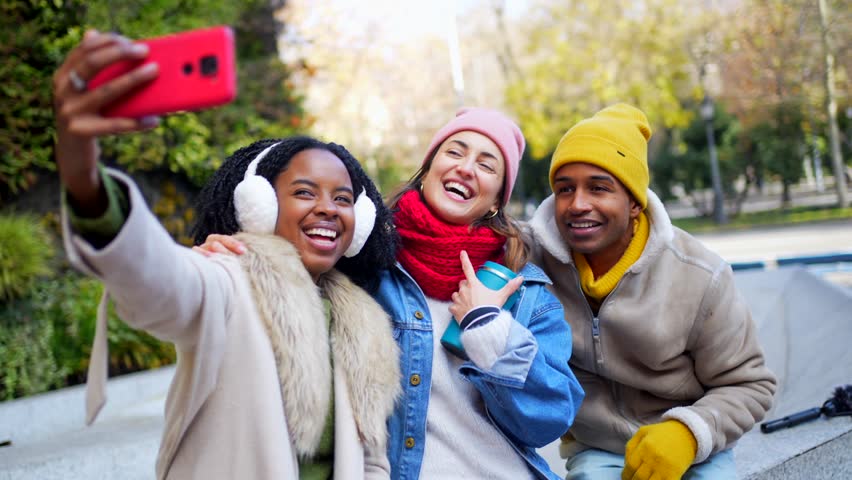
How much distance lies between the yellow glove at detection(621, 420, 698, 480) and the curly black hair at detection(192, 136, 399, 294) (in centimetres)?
110

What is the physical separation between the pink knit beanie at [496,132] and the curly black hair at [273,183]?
0.48 metres

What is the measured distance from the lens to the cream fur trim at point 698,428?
2.63 metres

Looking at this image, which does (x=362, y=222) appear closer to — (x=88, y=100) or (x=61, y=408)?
(x=88, y=100)

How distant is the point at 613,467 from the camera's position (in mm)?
2947

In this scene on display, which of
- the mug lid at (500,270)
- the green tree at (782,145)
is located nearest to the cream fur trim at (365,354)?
the mug lid at (500,270)

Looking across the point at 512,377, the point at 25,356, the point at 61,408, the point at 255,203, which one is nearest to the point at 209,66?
the point at 255,203

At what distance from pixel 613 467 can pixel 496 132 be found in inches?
55.9

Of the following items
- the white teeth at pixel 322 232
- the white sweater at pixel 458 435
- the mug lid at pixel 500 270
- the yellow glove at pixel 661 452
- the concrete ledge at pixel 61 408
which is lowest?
the concrete ledge at pixel 61 408

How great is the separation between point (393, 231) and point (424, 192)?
0.83ft

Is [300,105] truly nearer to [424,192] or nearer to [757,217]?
[424,192]

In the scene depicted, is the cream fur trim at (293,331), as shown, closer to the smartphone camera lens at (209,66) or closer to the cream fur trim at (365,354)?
the cream fur trim at (365,354)

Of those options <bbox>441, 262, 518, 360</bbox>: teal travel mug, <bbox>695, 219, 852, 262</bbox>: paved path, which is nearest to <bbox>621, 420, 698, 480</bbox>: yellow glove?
<bbox>441, 262, 518, 360</bbox>: teal travel mug

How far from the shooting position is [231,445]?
183cm

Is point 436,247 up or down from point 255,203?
down
